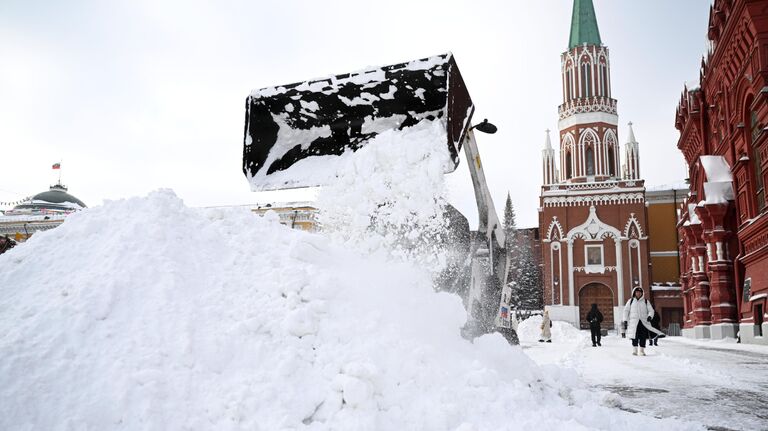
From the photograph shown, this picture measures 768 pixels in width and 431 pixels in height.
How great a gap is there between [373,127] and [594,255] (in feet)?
131

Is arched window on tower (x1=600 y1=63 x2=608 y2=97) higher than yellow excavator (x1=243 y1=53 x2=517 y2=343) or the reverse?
higher

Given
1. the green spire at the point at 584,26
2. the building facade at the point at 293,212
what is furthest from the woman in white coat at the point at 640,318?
the green spire at the point at 584,26

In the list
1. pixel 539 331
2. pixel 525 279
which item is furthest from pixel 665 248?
pixel 539 331

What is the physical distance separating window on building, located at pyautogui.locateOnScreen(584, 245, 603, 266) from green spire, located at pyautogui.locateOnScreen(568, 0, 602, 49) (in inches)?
715

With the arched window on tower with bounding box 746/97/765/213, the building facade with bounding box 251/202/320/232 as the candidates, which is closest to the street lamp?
the arched window on tower with bounding box 746/97/765/213

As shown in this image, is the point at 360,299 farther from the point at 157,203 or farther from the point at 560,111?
the point at 560,111

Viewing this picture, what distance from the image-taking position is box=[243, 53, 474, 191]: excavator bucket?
5.77m

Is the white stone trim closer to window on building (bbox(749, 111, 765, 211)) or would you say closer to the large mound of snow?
window on building (bbox(749, 111, 765, 211))

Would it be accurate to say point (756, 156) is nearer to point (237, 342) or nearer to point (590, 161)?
point (237, 342)

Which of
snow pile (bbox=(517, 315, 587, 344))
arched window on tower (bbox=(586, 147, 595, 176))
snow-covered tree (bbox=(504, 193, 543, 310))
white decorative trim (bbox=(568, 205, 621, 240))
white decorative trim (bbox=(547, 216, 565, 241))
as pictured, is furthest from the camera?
snow-covered tree (bbox=(504, 193, 543, 310))

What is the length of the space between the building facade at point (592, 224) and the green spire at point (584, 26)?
9.85 feet

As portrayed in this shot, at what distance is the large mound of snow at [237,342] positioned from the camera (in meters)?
3.32

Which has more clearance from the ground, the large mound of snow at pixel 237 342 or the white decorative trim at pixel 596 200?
the white decorative trim at pixel 596 200

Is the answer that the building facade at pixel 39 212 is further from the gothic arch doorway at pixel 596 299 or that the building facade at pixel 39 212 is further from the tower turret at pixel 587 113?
the tower turret at pixel 587 113
